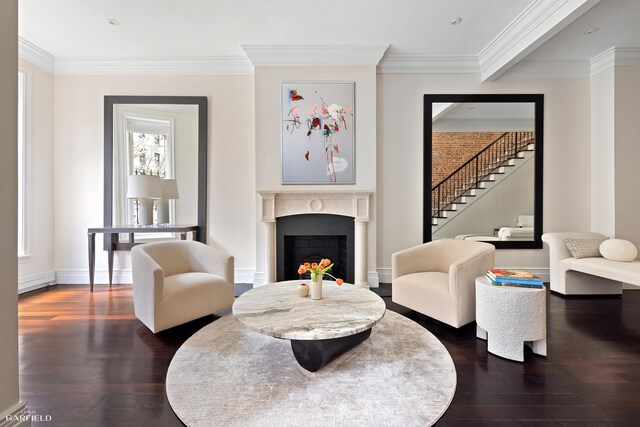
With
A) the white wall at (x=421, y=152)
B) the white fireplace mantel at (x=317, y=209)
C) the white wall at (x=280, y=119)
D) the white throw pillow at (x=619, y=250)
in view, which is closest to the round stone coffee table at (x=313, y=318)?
the white fireplace mantel at (x=317, y=209)

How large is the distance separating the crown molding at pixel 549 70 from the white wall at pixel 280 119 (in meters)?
1.98

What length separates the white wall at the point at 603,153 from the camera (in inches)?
150

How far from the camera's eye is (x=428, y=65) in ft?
13.2

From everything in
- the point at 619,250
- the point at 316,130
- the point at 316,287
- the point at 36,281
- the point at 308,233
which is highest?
the point at 316,130

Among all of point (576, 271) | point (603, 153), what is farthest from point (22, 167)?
point (603, 153)

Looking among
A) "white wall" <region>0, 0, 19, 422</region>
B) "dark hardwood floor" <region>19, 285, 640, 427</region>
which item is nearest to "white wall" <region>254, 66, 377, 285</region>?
"dark hardwood floor" <region>19, 285, 640, 427</region>

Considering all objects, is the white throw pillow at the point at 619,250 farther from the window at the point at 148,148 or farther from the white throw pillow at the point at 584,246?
the window at the point at 148,148

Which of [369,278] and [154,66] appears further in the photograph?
[154,66]

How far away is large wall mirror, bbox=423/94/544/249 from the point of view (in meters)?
4.05

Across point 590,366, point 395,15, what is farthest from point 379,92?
point 590,366

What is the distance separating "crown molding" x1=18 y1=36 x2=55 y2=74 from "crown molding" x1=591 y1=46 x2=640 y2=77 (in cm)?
721

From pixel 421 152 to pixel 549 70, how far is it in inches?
81.8

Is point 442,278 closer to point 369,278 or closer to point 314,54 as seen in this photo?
point 369,278

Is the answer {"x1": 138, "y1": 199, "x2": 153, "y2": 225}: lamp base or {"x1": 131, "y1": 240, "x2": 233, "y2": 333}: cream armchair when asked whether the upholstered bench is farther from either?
{"x1": 138, "y1": 199, "x2": 153, "y2": 225}: lamp base
